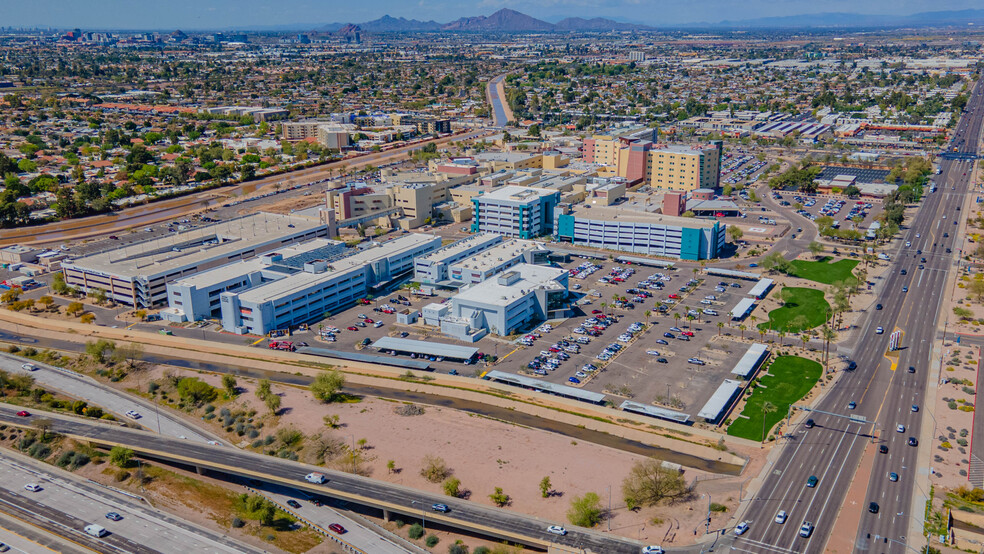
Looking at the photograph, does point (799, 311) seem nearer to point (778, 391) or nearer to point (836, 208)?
point (778, 391)

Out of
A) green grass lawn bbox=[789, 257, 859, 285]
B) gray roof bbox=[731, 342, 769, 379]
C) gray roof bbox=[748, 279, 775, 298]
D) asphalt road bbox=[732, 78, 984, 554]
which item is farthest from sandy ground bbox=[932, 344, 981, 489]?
green grass lawn bbox=[789, 257, 859, 285]

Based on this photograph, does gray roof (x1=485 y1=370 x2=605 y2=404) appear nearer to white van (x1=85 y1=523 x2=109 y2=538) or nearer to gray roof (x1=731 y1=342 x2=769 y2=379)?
gray roof (x1=731 y1=342 x2=769 y2=379)

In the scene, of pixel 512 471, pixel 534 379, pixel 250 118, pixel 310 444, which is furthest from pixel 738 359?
pixel 250 118

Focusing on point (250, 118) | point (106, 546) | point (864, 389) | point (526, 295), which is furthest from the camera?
point (250, 118)

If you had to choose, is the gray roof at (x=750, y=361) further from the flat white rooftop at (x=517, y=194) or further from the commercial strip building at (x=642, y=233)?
the flat white rooftop at (x=517, y=194)

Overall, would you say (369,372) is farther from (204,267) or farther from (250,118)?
Answer: (250,118)

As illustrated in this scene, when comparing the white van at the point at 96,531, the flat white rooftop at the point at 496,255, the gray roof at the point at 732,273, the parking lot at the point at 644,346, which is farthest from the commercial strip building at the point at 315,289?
the gray roof at the point at 732,273

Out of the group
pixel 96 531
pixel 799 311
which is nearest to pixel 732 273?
pixel 799 311
